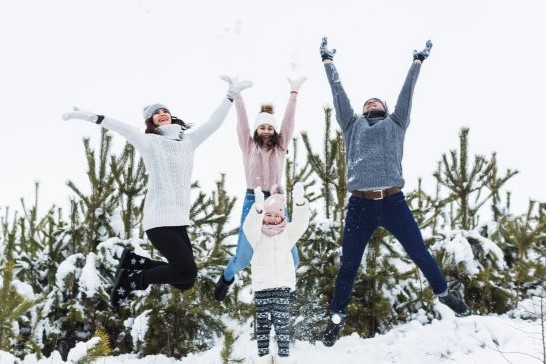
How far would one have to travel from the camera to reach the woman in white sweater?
12.8 ft

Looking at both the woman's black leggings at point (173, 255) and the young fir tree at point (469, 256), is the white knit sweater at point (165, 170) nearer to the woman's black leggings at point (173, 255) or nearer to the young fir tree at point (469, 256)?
the woman's black leggings at point (173, 255)

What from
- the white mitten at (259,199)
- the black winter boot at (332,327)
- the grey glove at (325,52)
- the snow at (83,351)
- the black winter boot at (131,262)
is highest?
the grey glove at (325,52)

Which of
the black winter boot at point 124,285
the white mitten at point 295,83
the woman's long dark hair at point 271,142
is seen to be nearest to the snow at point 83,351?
the black winter boot at point 124,285

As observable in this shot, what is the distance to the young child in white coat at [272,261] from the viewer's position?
4.05 meters

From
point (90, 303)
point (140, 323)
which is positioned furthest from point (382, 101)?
point (90, 303)

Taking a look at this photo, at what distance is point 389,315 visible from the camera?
21.9ft

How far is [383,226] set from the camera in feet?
13.9

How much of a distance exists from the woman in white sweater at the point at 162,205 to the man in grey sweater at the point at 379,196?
139 centimetres

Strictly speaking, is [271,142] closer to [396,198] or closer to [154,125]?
[154,125]

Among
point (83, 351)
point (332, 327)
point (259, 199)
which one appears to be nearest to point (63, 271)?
point (259, 199)

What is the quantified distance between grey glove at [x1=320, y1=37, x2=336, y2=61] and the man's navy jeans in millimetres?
1364

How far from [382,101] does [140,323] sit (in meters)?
4.06

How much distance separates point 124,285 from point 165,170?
1041 millimetres

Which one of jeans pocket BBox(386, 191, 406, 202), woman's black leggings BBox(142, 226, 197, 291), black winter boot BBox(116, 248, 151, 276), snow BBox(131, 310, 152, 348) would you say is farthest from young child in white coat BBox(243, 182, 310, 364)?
snow BBox(131, 310, 152, 348)
